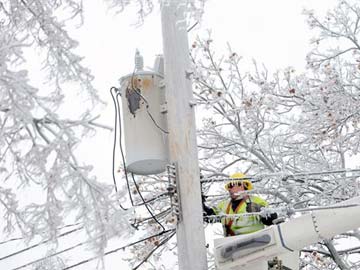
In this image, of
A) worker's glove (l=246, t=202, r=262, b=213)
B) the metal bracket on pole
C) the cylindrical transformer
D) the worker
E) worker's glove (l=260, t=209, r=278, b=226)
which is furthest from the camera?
worker's glove (l=246, t=202, r=262, b=213)

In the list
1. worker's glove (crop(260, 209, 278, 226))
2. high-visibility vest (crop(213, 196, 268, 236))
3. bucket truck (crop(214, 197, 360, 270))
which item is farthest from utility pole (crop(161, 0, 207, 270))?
high-visibility vest (crop(213, 196, 268, 236))

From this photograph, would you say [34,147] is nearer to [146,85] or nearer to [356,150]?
[146,85]

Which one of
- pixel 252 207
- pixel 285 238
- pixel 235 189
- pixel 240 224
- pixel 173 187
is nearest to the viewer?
pixel 173 187

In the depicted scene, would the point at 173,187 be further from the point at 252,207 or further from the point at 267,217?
the point at 252,207

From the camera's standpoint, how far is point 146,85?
18.6 ft

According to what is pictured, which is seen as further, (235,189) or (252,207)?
(235,189)

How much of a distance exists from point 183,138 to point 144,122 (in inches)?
14.5

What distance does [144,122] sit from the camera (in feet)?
18.3

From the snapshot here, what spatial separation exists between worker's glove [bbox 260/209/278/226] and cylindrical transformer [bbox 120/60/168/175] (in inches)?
40.9

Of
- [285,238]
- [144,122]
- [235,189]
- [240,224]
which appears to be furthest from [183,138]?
[235,189]

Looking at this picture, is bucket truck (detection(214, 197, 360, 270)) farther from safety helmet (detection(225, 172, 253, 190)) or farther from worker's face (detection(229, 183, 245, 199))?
safety helmet (detection(225, 172, 253, 190))

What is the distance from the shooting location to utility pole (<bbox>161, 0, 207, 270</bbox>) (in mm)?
5270

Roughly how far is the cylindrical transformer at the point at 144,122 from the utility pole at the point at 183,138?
0.12 metres

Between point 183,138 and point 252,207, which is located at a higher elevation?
point 183,138
